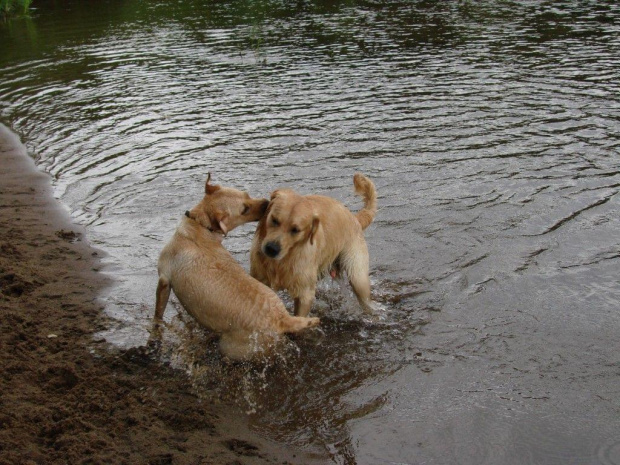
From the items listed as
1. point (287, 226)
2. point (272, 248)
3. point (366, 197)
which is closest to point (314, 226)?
point (287, 226)

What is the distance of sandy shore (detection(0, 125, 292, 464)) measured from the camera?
453cm

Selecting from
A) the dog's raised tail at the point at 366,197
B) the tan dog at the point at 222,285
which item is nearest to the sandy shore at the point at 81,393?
the tan dog at the point at 222,285

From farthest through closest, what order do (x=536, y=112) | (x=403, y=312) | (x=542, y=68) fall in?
(x=542, y=68), (x=536, y=112), (x=403, y=312)

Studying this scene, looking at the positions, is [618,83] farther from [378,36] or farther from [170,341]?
[170,341]

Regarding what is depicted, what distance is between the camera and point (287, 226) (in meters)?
5.95

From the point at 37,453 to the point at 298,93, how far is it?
12.0m

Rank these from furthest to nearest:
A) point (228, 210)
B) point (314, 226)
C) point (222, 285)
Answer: point (228, 210) < point (314, 226) < point (222, 285)

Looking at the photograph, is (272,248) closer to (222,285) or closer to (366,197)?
(222,285)

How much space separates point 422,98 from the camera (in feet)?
47.1

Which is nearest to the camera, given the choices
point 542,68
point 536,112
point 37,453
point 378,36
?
point 37,453

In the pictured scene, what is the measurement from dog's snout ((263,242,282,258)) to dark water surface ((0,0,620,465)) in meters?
0.93

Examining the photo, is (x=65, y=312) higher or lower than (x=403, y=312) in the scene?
higher

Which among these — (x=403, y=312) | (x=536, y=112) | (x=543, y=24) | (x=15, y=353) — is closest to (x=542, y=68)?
(x=536, y=112)

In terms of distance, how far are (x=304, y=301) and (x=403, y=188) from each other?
14.0 ft
